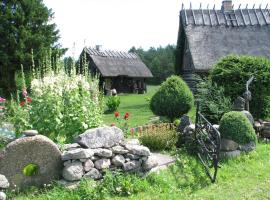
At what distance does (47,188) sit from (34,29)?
21465mm

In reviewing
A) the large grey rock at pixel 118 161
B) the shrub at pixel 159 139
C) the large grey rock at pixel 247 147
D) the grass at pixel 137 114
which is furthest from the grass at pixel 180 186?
the grass at pixel 137 114

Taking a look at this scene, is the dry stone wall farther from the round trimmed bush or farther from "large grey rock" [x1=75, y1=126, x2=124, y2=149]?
the round trimmed bush

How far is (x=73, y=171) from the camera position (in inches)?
224

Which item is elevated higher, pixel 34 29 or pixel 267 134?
pixel 34 29

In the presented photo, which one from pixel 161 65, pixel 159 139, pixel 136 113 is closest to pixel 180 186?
pixel 159 139

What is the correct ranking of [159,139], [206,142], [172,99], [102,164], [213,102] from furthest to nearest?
[172,99] → [213,102] → [159,139] → [206,142] → [102,164]

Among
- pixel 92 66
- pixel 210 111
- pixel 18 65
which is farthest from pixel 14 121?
pixel 92 66

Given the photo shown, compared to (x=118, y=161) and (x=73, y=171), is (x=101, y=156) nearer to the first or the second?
(x=118, y=161)

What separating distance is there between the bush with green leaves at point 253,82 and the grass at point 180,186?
4.12m

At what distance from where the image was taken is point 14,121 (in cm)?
666

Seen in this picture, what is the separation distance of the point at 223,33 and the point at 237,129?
51.4ft

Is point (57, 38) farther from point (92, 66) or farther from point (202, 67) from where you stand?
point (202, 67)

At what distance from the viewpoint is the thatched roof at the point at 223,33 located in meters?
20.8

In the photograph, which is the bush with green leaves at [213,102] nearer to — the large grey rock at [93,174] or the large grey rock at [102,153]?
the large grey rock at [102,153]
